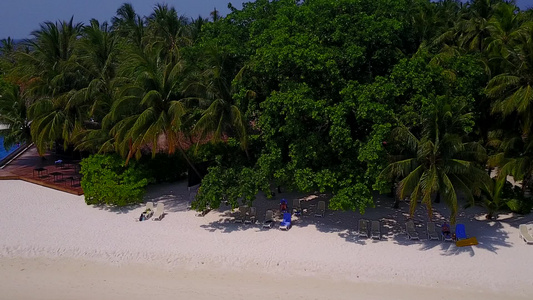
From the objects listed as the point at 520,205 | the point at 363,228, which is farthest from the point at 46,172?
the point at 520,205

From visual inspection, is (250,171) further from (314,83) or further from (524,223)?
(524,223)

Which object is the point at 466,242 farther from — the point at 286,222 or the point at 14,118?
the point at 14,118

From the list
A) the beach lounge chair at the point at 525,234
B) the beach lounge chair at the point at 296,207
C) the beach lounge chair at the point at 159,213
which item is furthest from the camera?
the beach lounge chair at the point at 296,207

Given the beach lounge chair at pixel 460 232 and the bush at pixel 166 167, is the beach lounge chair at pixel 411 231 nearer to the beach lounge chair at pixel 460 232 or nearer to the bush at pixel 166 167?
the beach lounge chair at pixel 460 232

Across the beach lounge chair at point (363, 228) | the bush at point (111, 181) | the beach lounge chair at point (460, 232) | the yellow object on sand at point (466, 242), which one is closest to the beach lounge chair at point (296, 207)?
the beach lounge chair at point (363, 228)

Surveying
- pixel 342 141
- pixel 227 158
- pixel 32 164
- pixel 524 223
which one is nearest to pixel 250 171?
pixel 227 158

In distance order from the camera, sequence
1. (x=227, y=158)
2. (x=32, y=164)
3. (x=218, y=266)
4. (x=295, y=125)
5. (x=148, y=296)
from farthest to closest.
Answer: (x=32, y=164) → (x=227, y=158) → (x=295, y=125) → (x=218, y=266) → (x=148, y=296)
